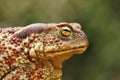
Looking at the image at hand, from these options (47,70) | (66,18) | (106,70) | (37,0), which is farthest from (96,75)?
(47,70)

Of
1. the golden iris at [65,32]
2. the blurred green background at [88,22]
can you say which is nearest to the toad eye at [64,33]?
the golden iris at [65,32]

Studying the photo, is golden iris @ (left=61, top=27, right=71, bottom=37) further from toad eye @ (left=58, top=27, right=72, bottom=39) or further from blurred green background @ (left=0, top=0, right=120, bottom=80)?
blurred green background @ (left=0, top=0, right=120, bottom=80)

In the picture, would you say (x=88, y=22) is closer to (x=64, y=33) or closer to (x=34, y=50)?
(x=64, y=33)

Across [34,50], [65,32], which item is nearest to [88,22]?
[65,32]

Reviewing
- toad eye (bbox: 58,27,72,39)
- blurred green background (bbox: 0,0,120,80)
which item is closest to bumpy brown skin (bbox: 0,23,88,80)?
toad eye (bbox: 58,27,72,39)

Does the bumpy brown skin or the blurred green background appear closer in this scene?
the bumpy brown skin

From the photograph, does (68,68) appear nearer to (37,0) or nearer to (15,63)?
(37,0)

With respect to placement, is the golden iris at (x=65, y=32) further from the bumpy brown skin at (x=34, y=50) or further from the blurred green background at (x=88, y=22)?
the blurred green background at (x=88, y=22)
